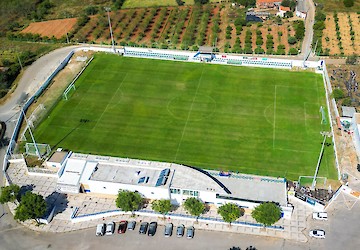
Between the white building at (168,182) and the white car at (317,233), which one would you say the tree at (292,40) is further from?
the white car at (317,233)

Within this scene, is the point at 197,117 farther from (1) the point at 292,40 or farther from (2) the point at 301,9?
(2) the point at 301,9

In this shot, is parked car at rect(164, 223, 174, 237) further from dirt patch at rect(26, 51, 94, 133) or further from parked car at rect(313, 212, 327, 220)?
dirt patch at rect(26, 51, 94, 133)

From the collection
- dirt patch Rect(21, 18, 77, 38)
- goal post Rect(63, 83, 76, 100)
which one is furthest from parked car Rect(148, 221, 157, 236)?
dirt patch Rect(21, 18, 77, 38)

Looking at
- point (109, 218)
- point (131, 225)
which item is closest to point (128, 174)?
point (109, 218)

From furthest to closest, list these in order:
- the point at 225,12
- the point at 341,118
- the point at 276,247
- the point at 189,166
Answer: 1. the point at 225,12
2. the point at 341,118
3. the point at 189,166
4. the point at 276,247

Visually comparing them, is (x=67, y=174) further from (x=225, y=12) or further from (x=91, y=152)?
(x=225, y=12)

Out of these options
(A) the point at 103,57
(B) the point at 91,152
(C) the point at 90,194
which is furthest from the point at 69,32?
A: (C) the point at 90,194
